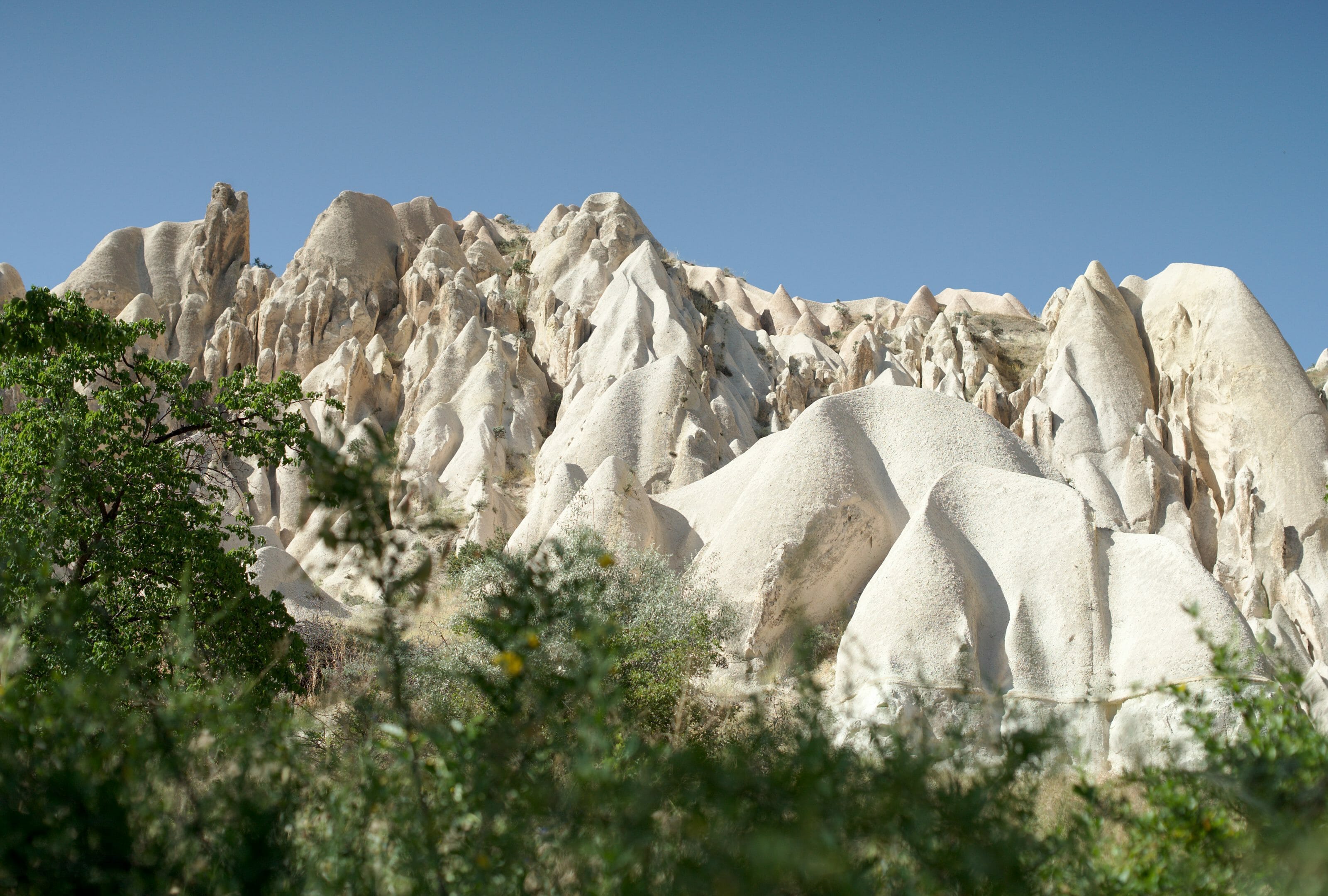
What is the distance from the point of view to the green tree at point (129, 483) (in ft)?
30.5

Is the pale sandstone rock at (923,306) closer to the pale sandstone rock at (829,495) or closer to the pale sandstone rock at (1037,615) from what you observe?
the pale sandstone rock at (829,495)

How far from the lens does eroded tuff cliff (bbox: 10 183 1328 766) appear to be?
43.0 ft

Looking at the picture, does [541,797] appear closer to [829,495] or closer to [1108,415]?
[829,495]

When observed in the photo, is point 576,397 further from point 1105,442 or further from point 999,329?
point 999,329

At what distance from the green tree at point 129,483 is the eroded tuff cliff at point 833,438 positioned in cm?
128

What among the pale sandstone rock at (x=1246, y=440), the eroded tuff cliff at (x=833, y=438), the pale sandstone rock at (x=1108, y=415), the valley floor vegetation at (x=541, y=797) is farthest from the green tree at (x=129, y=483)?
the pale sandstone rock at (x=1246, y=440)

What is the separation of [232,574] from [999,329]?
36.3 meters

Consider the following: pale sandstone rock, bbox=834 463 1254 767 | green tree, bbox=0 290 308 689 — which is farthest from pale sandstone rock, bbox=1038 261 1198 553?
green tree, bbox=0 290 308 689

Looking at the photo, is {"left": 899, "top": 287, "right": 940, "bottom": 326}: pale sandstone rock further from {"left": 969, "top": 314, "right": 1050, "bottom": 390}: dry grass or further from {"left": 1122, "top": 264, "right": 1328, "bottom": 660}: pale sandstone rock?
{"left": 1122, "top": 264, "right": 1328, "bottom": 660}: pale sandstone rock

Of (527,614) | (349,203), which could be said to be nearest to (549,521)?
(527,614)

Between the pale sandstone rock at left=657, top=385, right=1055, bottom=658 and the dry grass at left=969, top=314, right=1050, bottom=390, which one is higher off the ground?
the dry grass at left=969, top=314, right=1050, bottom=390

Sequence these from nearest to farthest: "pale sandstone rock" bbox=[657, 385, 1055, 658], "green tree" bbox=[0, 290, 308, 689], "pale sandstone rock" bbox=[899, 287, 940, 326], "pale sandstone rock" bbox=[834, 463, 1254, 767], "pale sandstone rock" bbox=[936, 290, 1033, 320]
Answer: "green tree" bbox=[0, 290, 308, 689] < "pale sandstone rock" bbox=[834, 463, 1254, 767] < "pale sandstone rock" bbox=[657, 385, 1055, 658] < "pale sandstone rock" bbox=[899, 287, 940, 326] < "pale sandstone rock" bbox=[936, 290, 1033, 320]

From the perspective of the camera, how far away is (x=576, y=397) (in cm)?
2925

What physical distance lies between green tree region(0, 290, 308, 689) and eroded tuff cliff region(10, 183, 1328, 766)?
4.20 feet
